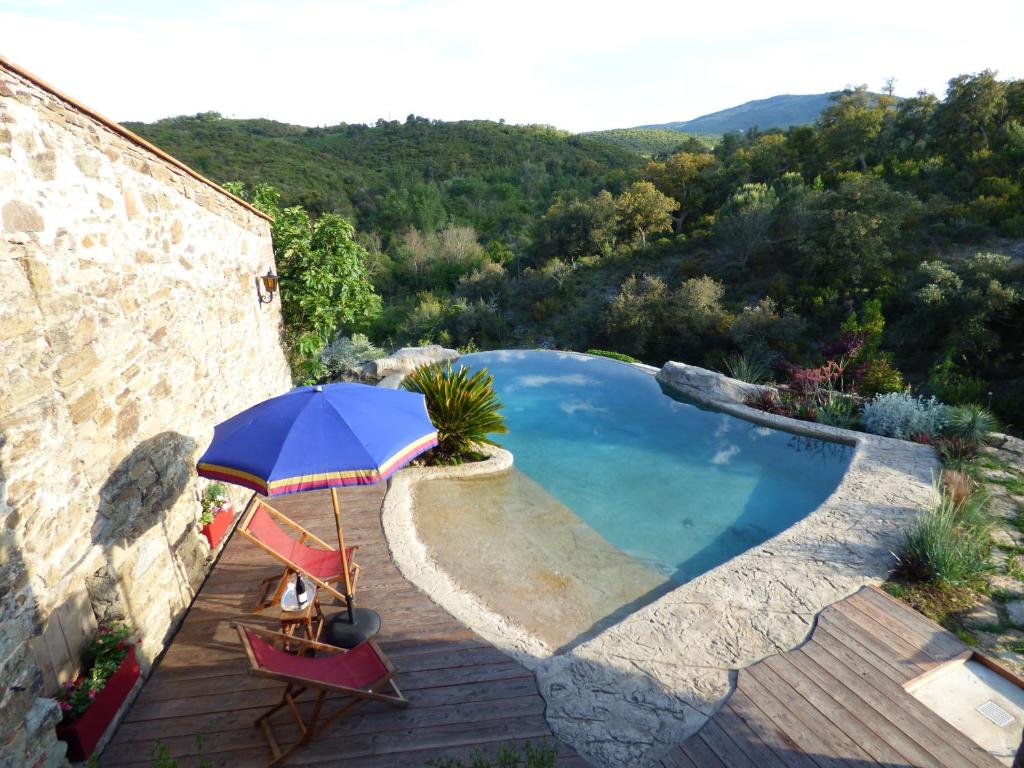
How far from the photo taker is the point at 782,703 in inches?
131

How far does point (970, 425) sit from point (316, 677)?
8503 millimetres

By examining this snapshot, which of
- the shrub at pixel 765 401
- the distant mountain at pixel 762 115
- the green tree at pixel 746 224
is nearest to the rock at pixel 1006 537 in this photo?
the shrub at pixel 765 401

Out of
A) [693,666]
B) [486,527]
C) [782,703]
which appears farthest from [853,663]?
[486,527]

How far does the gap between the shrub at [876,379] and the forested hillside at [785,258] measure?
35 mm

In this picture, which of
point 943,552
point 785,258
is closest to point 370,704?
point 943,552

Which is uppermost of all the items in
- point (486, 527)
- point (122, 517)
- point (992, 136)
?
point (992, 136)

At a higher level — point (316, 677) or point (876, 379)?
point (316, 677)

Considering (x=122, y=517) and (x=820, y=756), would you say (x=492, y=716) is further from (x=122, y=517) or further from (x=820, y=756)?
(x=122, y=517)

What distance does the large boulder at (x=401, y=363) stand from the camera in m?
10.4

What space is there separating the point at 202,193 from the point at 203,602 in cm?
396

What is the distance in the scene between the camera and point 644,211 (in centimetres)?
2267

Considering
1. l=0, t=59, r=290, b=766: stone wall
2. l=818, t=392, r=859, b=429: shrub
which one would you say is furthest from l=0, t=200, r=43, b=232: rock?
l=818, t=392, r=859, b=429: shrub

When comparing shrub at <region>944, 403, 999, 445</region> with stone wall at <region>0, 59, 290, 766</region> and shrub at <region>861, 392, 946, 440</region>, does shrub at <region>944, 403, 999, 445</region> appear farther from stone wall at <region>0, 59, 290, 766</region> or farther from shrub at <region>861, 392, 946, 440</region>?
stone wall at <region>0, 59, 290, 766</region>

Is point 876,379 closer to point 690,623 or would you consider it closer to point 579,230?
point 690,623
